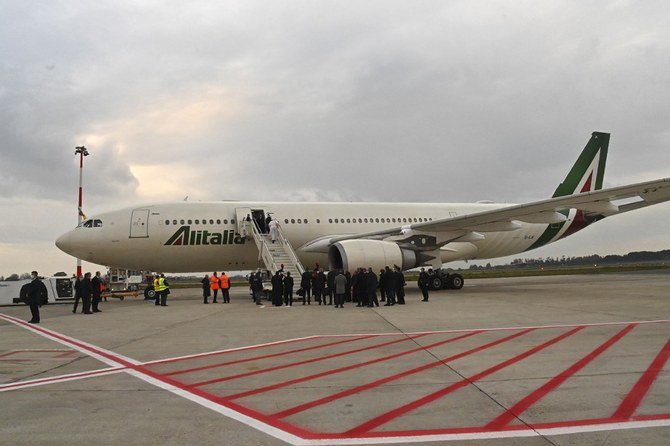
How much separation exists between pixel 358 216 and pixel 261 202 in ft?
14.3

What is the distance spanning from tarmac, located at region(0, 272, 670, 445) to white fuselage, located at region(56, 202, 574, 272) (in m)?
9.77

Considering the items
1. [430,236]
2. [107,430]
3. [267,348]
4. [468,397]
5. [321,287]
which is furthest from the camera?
[430,236]

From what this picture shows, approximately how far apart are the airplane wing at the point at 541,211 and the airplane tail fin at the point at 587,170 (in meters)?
5.01

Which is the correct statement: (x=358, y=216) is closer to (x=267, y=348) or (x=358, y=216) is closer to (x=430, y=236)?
(x=430, y=236)

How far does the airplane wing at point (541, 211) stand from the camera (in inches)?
675

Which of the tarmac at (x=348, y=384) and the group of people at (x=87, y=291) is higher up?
the group of people at (x=87, y=291)

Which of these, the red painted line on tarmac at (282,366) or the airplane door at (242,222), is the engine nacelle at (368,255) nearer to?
the airplane door at (242,222)

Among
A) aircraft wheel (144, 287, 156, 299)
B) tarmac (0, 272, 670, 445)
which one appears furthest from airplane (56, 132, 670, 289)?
tarmac (0, 272, 670, 445)

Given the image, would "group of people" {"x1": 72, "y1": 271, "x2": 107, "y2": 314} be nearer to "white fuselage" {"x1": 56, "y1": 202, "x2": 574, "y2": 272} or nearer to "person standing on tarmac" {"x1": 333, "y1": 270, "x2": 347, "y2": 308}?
"white fuselage" {"x1": 56, "y1": 202, "x2": 574, "y2": 272}

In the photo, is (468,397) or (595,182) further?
(595,182)

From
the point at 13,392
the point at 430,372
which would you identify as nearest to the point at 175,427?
the point at 13,392

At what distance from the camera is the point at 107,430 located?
4180 millimetres

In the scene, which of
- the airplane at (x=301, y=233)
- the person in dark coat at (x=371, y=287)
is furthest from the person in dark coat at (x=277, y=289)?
the person in dark coat at (x=371, y=287)

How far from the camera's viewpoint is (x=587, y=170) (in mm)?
27078
